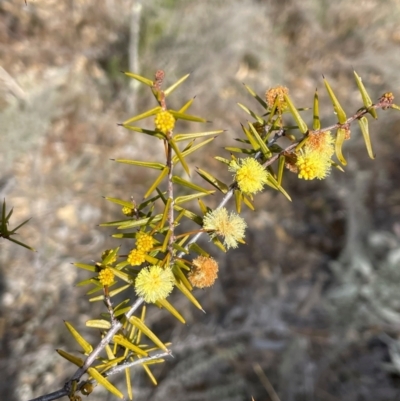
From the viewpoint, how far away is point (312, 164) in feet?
1.88

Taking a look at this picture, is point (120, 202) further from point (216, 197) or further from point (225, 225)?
point (216, 197)

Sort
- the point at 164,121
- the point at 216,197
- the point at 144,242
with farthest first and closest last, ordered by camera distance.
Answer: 1. the point at 216,197
2. the point at 144,242
3. the point at 164,121

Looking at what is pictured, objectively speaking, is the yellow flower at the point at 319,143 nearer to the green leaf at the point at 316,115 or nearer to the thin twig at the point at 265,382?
the green leaf at the point at 316,115

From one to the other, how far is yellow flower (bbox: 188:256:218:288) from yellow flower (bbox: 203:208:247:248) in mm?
40

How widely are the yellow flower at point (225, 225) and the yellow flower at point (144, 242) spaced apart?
8cm

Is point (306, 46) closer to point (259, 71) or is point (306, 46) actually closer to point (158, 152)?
point (259, 71)

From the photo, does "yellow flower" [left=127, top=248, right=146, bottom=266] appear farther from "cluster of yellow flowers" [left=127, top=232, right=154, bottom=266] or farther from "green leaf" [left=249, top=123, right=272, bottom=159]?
"green leaf" [left=249, top=123, right=272, bottom=159]

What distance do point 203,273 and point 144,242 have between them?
0.09 m

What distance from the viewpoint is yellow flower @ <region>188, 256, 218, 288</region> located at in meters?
0.56

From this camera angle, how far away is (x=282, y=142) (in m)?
2.99

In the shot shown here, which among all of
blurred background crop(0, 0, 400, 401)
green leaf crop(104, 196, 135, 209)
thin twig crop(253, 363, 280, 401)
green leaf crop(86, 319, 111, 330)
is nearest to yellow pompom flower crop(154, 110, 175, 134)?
green leaf crop(104, 196, 135, 209)

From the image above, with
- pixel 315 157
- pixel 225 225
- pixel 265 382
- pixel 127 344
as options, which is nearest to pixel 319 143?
pixel 315 157

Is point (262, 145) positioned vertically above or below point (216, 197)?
below

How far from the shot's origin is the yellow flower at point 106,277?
576 millimetres
